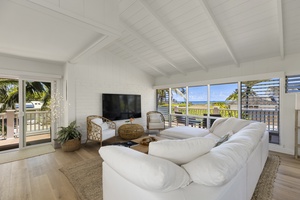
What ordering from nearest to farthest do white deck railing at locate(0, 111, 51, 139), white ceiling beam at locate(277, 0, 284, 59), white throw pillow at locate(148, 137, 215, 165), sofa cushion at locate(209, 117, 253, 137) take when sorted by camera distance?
white throw pillow at locate(148, 137, 215, 165) < white ceiling beam at locate(277, 0, 284, 59) < sofa cushion at locate(209, 117, 253, 137) < white deck railing at locate(0, 111, 51, 139)

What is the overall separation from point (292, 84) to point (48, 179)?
5256 mm

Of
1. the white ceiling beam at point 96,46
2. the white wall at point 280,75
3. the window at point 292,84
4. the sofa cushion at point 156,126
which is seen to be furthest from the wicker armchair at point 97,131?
the window at point 292,84

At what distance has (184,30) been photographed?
3201 mm

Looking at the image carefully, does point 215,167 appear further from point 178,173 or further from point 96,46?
A: point 96,46

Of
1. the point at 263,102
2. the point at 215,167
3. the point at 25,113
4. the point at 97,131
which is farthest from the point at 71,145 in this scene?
the point at 263,102

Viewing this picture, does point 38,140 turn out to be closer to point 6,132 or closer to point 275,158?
point 6,132

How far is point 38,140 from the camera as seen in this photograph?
4023 millimetres

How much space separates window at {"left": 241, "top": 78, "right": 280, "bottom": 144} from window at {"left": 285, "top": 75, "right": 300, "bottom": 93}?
0.17 metres

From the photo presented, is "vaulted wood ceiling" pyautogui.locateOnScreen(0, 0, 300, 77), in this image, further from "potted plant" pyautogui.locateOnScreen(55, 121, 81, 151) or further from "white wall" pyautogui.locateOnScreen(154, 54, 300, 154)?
"potted plant" pyautogui.locateOnScreen(55, 121, 81, 151)

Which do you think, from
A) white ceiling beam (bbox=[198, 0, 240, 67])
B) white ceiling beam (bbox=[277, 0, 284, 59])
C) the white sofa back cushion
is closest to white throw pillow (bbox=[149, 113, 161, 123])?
white ceiling beam (bbox=[198, 0, 240, 67])

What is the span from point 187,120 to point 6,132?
5856 millimetres

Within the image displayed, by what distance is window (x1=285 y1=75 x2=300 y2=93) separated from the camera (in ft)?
10.5

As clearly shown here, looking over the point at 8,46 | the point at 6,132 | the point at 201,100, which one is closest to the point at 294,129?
the point at 201,100

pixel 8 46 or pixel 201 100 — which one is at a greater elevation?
pixel 8 46
